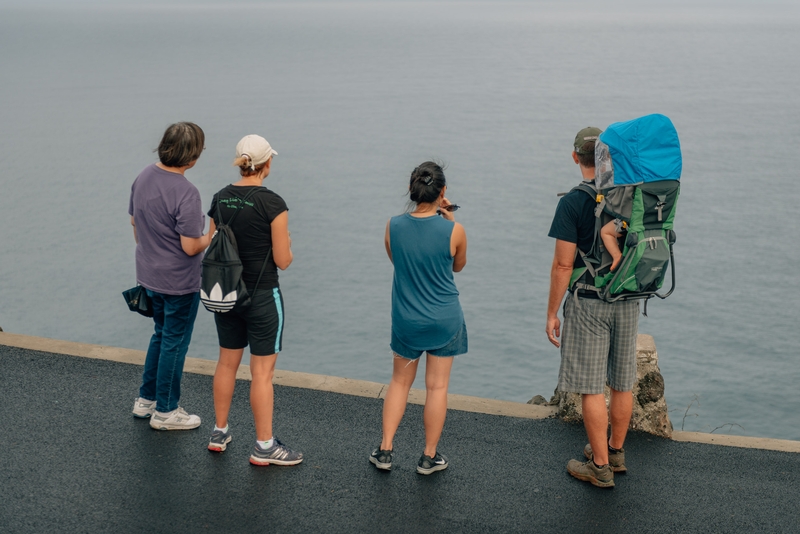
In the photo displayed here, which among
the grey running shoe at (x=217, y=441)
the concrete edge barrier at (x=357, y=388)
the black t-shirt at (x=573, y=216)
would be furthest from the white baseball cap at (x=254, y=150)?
the concrete edge barrier at (x=357, y=388)

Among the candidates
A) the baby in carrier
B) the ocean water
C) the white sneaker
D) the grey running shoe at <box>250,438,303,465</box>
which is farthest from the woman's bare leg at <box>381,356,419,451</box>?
the ocean water

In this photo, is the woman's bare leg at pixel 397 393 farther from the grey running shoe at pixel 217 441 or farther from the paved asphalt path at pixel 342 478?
the grey running shoe at pixel 217 441

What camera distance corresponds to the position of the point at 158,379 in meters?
5.34

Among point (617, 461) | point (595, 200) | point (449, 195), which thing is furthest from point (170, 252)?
point (449, 195)

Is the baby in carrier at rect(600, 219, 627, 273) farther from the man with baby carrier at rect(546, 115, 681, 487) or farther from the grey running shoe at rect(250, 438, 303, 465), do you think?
the grey running shoe at rect(250, 438, 303, 465)

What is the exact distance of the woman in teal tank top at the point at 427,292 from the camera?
14.7 feet

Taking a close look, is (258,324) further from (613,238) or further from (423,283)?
(613,238)

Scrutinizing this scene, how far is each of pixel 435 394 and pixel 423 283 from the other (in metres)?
0.68

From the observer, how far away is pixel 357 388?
6309 mm

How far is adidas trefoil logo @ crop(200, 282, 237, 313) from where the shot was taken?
452 cm

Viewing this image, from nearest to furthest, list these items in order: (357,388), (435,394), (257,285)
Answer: (257,285), (435,394), (357,388)

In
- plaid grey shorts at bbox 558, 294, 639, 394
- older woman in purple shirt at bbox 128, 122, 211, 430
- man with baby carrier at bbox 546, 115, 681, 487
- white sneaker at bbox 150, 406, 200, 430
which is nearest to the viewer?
man with baby carrier at bbox 546, 115, 681, 487

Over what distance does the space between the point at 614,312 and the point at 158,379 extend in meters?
→ 2.83

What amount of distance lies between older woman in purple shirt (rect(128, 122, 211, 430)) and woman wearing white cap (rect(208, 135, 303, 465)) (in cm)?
28
